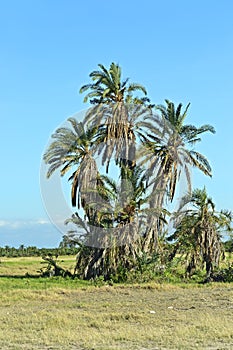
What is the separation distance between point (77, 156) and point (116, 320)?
21819 mm

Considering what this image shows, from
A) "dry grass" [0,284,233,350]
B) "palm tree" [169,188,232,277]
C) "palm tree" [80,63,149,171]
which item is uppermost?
"palm tree" [80,63,149,171]

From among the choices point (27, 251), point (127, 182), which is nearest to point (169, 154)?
point (127, 182)

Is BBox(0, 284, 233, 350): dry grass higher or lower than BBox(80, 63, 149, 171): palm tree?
lower

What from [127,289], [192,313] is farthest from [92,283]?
[192,313]

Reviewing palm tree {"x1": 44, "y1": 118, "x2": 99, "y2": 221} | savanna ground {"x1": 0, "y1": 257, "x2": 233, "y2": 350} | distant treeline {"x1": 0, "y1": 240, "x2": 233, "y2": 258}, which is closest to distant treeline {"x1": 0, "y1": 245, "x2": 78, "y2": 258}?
distant treeline {"x1": 0, "y1": 240, "x2": 233, "y2": 258}

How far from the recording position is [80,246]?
123 ft

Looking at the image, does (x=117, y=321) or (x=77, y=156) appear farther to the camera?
(x=77, y=156)

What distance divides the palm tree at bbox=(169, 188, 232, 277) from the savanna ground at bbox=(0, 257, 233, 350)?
8.33 meters

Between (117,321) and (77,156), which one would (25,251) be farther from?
(117,321)

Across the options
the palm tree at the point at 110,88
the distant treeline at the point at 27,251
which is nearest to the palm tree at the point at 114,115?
the palm tree at the point at 110,88

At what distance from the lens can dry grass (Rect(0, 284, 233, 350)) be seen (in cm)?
1296

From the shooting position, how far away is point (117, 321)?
16.6 metres

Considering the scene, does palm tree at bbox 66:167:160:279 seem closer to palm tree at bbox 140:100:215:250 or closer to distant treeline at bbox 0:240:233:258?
palm tree at bbox 140:100:215:250

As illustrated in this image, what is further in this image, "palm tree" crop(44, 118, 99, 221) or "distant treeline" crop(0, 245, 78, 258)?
"distant treeline" crop(0, 245, 78, 258)
